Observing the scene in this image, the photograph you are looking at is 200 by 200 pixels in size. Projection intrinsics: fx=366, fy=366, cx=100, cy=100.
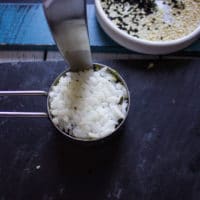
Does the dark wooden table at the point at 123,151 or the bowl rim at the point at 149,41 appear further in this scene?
the bowl rim at the point at 149,41

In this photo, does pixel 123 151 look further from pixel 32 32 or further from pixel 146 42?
pixel 32 32

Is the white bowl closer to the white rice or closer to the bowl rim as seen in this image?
the bowl rim

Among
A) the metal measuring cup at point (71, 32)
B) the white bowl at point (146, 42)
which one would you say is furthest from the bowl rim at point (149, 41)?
the metal measuring cup at point (71, 32)

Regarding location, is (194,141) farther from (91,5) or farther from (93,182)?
(91,5)

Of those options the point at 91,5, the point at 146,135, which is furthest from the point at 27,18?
the point at 146,135

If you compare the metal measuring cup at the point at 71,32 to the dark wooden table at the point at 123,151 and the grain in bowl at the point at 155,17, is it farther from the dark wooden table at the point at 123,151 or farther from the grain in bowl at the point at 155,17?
the grain in bowl at the point at 155,17

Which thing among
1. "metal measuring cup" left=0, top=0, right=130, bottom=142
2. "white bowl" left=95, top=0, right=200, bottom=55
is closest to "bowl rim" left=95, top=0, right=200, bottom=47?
"white bowl" left=95, top=0, right=200, bottom=55

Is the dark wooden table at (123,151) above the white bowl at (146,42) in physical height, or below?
below
